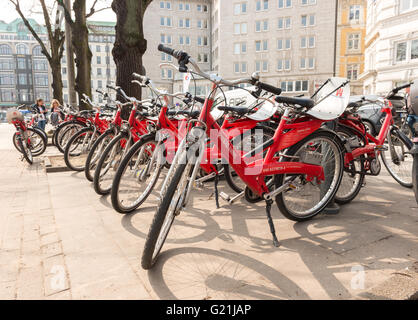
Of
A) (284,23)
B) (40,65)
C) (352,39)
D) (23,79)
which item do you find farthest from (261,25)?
(23,79)

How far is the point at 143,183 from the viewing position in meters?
3.95

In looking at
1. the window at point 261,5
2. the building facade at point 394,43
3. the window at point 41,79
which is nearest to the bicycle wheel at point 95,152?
the building facade at point 394,43

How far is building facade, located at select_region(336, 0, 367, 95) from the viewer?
1852 inches

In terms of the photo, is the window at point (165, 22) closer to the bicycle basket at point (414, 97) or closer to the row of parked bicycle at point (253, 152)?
the row of parked bicycle at point (253, 152)

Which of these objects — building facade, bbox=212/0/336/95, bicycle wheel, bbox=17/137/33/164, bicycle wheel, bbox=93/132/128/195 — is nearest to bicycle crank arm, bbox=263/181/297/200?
bicycle wheel, bbox=93/132/128/195

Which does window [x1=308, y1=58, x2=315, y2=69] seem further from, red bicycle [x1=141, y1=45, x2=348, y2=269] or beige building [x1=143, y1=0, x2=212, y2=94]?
red bicycle [x1=141, y1=45, x2=348, y2=269]

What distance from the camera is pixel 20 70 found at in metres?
82.4

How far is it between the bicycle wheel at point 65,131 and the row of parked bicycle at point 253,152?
159 inches

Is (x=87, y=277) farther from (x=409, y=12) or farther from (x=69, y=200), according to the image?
(x=409, y=12)

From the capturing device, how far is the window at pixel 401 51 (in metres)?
26.2

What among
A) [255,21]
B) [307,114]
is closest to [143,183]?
[307,114]

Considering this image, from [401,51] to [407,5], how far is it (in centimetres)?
327

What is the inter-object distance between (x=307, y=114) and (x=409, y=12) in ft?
91.0

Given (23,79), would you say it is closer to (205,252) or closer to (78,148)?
(78,148)
